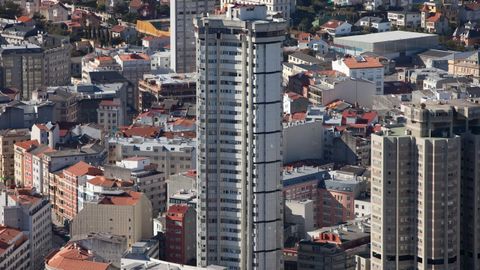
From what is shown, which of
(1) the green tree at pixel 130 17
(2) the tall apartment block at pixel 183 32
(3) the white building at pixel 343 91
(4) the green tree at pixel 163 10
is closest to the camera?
(3) the white building at pixel 343 91

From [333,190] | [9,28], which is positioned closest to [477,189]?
[333,190]

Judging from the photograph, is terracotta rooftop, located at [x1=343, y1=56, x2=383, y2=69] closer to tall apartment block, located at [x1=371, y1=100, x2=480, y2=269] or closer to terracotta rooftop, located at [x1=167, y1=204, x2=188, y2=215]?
terracotta rooftop, located at [x1=167, y1=204, x2=188, y2=215]

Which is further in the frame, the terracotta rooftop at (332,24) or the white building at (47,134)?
the terracotta rooftop at (332,24)

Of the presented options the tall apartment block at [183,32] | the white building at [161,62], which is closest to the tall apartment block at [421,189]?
the tall apartment block at [183,32]

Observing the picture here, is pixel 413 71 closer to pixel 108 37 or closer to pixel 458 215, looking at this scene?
pixel 108 37

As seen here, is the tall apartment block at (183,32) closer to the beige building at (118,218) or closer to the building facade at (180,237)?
the beige building at (118,218)

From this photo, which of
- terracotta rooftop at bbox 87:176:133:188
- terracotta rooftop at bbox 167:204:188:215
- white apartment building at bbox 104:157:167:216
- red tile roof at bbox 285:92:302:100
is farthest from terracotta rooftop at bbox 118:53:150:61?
terracotta rooftop at bbox 167:204:188:215
